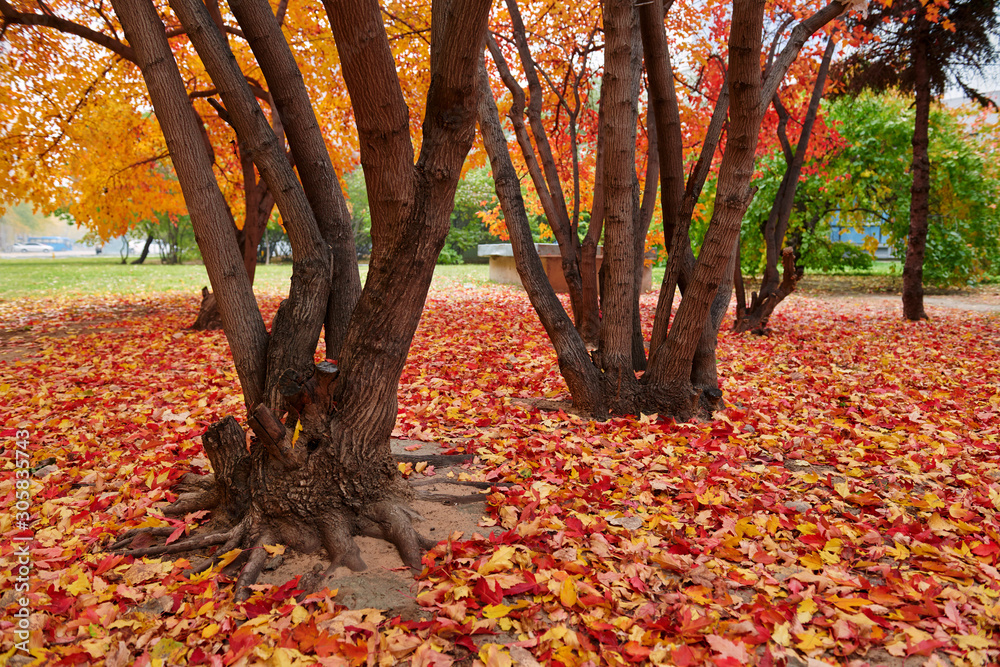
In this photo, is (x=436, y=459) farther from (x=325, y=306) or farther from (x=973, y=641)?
(x=973, y=641)

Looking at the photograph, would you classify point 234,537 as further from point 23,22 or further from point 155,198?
point 155,198

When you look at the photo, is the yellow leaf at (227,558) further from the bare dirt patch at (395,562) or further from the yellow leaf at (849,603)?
the yellow leaf at (849,603)

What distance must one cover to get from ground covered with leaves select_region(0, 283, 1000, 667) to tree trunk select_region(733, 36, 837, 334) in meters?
2.39

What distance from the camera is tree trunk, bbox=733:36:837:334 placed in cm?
697

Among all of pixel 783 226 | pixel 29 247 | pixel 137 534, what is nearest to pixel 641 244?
pixel 137 534

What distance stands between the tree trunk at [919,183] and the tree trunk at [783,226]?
2.20 metres

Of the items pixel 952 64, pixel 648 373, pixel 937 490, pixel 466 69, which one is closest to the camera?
A: pixel 466 69

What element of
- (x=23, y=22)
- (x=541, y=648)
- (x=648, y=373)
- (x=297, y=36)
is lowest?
(x=541, y=648)

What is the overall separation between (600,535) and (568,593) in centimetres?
45

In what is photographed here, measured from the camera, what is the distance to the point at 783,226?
297 inches

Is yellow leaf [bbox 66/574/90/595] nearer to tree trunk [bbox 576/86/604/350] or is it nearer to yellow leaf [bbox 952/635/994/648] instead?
yellow leaf [bbox 952/635/994/648]

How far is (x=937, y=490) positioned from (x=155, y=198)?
10.7m

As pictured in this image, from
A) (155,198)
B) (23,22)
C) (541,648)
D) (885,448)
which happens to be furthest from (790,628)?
(155,198)

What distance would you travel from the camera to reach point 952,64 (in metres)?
9.14
